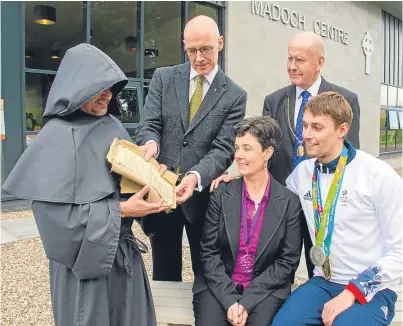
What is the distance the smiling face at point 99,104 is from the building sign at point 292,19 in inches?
432

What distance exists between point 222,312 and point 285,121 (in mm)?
1342

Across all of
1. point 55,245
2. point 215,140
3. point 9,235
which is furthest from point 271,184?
point 9,235

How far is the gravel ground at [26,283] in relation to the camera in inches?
166

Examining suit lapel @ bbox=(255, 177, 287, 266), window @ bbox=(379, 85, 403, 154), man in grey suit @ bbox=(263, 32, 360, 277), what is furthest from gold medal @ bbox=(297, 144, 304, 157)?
window @ bbox=(379, 85, 403, 154)

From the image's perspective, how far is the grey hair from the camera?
2689 mm

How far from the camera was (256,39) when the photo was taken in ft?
41.0

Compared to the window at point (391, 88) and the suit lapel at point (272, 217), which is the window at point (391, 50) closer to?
the window at point (391, 88)

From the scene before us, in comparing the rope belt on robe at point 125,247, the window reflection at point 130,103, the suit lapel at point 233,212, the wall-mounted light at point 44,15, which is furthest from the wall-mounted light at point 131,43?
the rope belt on robe at point 125,247

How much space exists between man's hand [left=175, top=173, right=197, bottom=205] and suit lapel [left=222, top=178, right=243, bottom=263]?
0.24 metres

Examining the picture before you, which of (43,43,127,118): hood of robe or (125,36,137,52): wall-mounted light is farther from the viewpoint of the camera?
(125,36,137,52): wall-mounted light

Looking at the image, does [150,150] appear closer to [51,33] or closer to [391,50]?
[51,33]

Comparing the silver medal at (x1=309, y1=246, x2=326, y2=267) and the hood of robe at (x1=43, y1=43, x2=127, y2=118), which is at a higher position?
the hood of robe at (x1=43, y1=43, x2=127, y2=118)

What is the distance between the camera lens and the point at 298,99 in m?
3.17

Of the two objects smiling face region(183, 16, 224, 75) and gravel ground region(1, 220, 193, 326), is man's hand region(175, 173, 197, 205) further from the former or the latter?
gravel ground region(1, 220, 193, 326)
